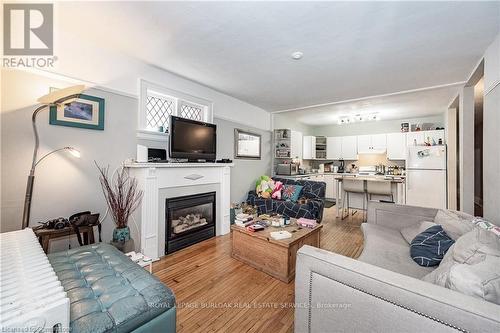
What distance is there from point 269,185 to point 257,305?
274cm

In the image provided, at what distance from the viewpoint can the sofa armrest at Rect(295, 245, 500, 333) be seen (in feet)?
2.28

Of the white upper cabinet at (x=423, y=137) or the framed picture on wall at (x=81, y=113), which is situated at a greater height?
the white upper cabinet at (x=423, y=137)

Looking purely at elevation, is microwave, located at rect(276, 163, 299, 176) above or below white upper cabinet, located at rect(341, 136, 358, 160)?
below

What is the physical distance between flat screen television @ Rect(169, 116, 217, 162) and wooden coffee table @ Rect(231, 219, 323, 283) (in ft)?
4.08

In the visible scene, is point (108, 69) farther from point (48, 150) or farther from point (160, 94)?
point (48, 150)

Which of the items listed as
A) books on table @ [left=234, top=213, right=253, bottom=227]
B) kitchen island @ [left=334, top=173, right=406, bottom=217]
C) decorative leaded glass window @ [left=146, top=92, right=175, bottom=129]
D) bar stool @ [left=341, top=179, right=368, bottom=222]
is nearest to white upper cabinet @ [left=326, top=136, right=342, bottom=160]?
kitchen island @ [left=334, top=173, right=406, bottom=217]

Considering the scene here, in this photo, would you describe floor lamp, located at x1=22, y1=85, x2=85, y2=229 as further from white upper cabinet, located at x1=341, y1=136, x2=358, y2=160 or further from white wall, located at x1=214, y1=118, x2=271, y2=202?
white upper cabinet, located at x1=341, y1=136, x2=358, y2=160

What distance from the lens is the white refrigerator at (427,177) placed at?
3.82 meters

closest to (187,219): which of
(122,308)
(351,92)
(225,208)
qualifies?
(225,208)

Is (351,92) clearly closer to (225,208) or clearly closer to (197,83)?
(197,83)

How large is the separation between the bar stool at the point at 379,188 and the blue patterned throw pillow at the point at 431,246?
7.68ft

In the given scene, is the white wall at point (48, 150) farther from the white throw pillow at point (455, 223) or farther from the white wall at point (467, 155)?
the white wall at point (467, 155)

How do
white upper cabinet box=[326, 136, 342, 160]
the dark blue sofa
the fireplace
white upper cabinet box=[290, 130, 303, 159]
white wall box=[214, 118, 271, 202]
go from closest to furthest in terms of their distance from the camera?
the fireplace, the dark blue sofa, white wall box=[214, 118, 271, 202], white upper cabinet box=[290, 130, 303, 159], white upper cabinet box=[326, 136, 342, 160]

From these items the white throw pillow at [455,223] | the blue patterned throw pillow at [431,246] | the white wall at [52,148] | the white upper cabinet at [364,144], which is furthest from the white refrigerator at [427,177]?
the white wall at [52,148]
